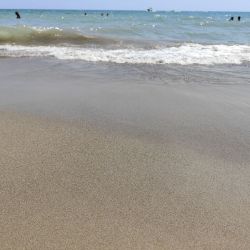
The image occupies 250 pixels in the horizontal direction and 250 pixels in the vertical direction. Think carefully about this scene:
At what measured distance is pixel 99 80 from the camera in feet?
21.5

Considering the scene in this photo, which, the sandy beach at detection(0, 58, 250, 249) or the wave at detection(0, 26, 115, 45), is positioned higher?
the sandy beach at detection(0, 58, 250, 249)

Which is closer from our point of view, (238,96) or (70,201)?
(70,201)

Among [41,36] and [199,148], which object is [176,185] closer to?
[199,148]

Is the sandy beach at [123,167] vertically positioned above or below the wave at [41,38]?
above

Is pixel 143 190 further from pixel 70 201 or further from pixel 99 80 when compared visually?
pixel 99 80

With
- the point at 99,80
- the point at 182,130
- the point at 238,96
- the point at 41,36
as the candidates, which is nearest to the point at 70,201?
the point at 182,130

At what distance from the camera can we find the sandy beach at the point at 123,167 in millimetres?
2378

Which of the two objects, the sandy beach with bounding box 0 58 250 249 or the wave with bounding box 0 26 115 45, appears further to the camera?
the wave with bounding box 0 26 115 45

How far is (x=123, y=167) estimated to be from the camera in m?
3.21

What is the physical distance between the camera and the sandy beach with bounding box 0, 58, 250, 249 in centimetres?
238

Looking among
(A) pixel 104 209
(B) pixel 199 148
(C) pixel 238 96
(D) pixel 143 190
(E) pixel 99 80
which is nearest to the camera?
(A) pixel 104 209

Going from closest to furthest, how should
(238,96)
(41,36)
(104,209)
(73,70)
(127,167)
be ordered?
1. (104,209)
2. (127,167)
3. (238,96)
4. (73,70)
5. (41,36)

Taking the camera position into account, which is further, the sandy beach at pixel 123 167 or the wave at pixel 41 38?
the wave at pixel 41 38

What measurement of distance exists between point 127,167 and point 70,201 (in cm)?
69
